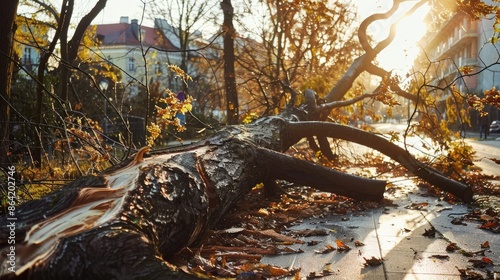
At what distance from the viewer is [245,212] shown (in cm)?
514

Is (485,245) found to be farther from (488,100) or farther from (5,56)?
(5,56)

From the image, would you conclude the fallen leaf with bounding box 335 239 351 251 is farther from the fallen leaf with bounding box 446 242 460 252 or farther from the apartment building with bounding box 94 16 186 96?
the apartment building with bounding box 94 16 186 96

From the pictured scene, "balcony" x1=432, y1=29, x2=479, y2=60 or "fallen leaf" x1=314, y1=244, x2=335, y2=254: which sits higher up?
"balcony" x1=432, y1=29, x2=479, y2=60

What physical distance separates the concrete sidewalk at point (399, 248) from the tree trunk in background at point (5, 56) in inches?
140

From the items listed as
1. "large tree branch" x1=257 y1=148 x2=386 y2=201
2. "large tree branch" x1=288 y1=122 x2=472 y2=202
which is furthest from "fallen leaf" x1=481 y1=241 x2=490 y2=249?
"large tree branch" x1=288 y1=122 x2=472 y2=202

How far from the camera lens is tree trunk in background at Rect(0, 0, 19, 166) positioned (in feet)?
18.9

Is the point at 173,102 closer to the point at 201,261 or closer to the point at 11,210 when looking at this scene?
the point at 201,261

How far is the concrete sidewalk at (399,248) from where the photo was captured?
3.23m

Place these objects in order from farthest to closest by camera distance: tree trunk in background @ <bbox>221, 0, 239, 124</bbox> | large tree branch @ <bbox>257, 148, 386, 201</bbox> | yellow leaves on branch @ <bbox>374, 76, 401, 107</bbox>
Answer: tree trunk in background @ <bbox>221, 0, 239, 124</bbox> → yellow leaves on branch @ <bbox>374, 76, 401, 107</bbox> → large tree branch @ <bbox>257, 148, 386, 201</bbox>

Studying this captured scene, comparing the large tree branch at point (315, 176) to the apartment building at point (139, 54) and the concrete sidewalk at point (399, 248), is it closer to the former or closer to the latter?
the concrete sidewalk at point (399, 248)

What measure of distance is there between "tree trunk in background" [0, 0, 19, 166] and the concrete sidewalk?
11.7 feet

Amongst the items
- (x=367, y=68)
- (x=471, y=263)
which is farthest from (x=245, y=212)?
(x=367, y=68)

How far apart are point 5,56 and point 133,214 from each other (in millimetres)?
4000

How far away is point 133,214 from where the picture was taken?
268 cm
